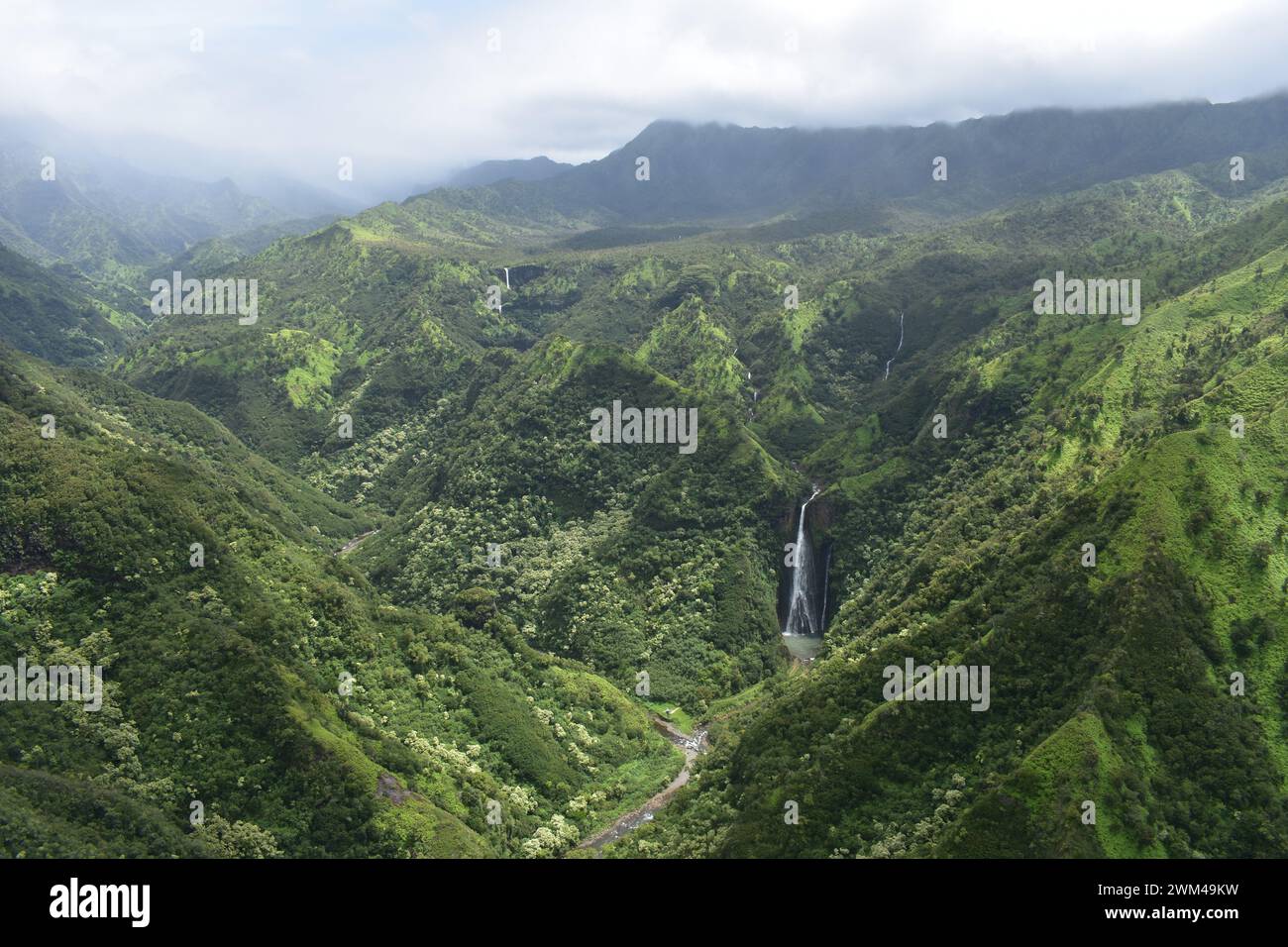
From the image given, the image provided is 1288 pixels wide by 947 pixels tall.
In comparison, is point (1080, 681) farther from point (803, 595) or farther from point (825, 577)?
point (825, 577)

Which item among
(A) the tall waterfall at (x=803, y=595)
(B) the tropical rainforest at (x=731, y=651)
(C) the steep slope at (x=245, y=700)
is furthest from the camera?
(A) the tall waterfall at (x=803, y=595)

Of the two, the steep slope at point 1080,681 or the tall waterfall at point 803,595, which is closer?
the steep slope at point 1080,681

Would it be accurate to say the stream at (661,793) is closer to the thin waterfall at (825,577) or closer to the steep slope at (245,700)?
the steep slope at (245,700)

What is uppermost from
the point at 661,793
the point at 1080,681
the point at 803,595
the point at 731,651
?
the point at 1080,681

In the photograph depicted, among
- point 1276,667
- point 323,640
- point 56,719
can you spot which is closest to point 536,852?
point 323,640

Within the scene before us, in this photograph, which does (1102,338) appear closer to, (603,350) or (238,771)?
(603,350)

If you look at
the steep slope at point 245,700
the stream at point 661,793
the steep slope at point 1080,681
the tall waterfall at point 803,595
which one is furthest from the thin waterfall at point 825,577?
the steep slope at point 245,700

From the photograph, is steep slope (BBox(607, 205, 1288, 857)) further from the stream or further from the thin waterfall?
the thin waterfall

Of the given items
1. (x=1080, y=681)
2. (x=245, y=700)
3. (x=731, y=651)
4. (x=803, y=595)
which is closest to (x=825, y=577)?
(x=803, y=595)

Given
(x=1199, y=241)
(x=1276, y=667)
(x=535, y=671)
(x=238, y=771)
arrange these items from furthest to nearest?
(x=1199, y=241)
(x=535, y=671)
(x=238, y=771)
(x=1276, y=667)
